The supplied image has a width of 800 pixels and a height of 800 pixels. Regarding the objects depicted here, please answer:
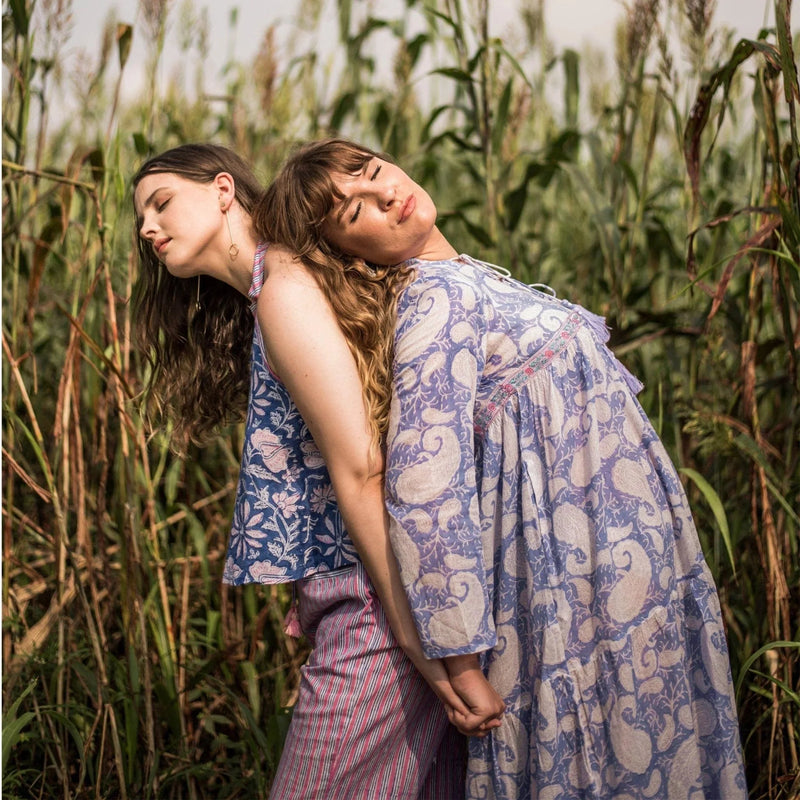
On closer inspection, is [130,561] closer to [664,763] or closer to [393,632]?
[393,632]

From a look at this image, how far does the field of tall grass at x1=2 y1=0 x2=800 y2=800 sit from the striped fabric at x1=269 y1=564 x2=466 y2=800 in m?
0.52

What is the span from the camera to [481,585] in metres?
1.21

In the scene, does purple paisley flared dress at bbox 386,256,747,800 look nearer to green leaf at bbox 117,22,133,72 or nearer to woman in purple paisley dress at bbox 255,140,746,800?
woman in purple paisley dress at bbox 255,140,746,800

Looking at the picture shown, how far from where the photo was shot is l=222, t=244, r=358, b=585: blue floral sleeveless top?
1339 mm

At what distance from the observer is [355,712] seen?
50.3 inches

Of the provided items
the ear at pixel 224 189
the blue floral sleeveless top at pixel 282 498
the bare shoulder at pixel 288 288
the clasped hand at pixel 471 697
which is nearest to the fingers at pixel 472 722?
the clasped hand at pixel 471 697

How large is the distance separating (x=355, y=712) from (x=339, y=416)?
425 mm

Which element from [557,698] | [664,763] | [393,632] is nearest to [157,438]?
[393,632]

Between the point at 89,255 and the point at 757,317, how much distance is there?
1.43 meters

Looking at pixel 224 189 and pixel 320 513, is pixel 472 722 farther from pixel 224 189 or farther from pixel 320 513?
pixel 224 189

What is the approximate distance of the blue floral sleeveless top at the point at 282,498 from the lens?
4.39 ft

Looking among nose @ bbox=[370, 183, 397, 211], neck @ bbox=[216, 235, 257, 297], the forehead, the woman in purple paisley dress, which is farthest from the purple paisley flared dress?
the forehead

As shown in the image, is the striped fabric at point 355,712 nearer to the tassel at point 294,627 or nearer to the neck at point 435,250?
the tassel at point 294,627

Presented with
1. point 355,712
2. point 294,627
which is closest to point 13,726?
point 294,627
